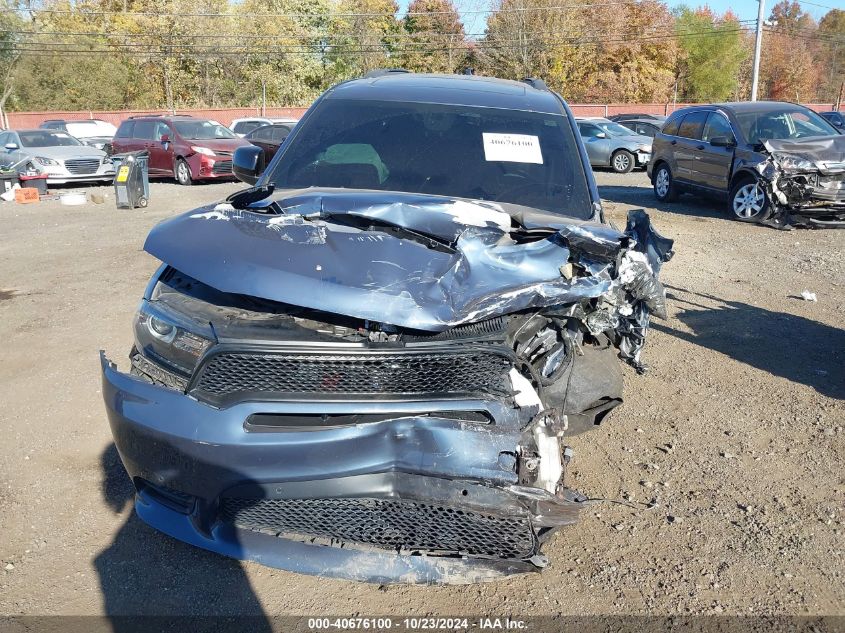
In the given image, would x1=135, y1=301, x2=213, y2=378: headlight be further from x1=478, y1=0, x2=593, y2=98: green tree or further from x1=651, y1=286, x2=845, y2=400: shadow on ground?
x1=478, y1=0, x2=593, y2=98: green tree

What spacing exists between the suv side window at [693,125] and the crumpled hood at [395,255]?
33.5ft

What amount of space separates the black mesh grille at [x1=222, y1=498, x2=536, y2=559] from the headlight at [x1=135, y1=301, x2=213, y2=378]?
1.81 feet

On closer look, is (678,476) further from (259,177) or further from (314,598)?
(259,177)

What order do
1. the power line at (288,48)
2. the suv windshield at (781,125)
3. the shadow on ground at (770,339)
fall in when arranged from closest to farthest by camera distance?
the shadow on ground at (770,339) < the suv windshield at (781,125) < the power line at (288,48)

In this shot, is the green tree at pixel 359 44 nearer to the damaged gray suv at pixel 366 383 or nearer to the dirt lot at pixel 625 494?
the dirt lot at pixel 625 494

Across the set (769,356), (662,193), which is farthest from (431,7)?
(769,356)

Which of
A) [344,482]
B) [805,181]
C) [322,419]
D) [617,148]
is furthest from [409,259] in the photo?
[617,148]

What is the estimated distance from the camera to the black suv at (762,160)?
995cm

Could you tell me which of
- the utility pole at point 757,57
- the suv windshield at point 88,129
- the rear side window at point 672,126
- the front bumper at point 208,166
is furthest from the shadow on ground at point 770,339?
the utility pole at point 757,57

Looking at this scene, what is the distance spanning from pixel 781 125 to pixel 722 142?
2.95ft

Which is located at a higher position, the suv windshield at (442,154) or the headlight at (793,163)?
the suv windshield at (442,154)

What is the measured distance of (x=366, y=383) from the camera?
2492 mm

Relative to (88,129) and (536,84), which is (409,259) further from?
(88,129)

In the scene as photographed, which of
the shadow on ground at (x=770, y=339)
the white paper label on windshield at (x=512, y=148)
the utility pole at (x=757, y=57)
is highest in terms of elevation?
the utility pole at (x=757, y=57)
